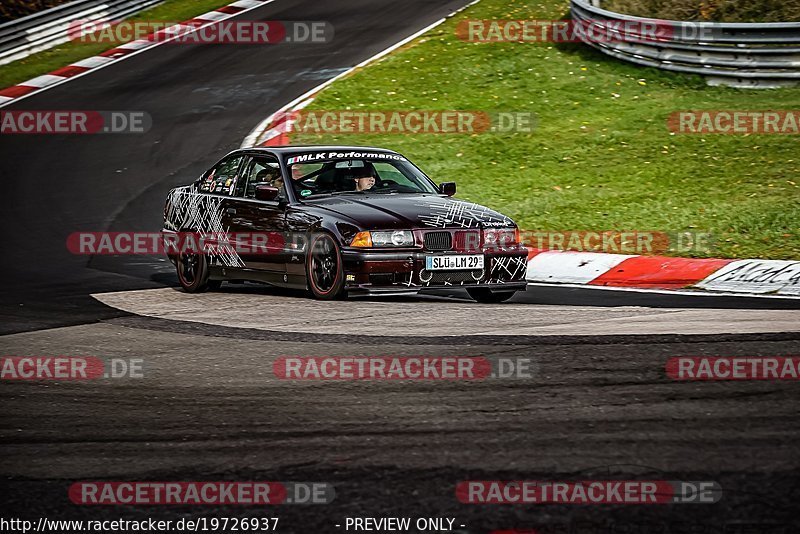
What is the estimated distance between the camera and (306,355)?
703 cm

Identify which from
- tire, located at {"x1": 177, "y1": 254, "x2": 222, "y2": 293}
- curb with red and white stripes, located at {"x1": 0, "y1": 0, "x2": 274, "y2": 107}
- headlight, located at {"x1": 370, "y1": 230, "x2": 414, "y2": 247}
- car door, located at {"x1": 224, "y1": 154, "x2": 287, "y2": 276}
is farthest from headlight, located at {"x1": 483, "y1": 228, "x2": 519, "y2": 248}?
curb with red and white stripes, located at {"x1": 0, "y1": 0, "x2": 274, "y2": 107}

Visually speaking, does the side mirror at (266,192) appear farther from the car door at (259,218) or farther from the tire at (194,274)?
the tire at (194,274)

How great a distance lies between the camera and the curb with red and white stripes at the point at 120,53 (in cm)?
2338

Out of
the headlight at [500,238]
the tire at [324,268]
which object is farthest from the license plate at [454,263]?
the tire at [324,268]

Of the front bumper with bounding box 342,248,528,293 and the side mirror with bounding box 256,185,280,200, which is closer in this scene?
the front bumper with bounding box 342,248,528,293

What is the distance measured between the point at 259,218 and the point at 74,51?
17607mm

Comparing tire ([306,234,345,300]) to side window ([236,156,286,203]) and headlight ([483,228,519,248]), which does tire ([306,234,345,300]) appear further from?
headlight ([483,228,519,248])

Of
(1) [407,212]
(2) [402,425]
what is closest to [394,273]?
(1) [407,212]

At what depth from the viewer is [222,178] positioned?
1185 centimetres

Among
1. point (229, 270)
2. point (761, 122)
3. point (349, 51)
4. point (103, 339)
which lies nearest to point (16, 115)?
point (349, 51)

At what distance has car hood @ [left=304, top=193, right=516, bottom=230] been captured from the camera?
32.7 feet

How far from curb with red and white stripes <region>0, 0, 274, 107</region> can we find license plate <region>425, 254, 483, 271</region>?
49.7ft

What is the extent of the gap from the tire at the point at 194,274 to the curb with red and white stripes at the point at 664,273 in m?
3.34

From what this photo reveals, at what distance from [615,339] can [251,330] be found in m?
2.75
